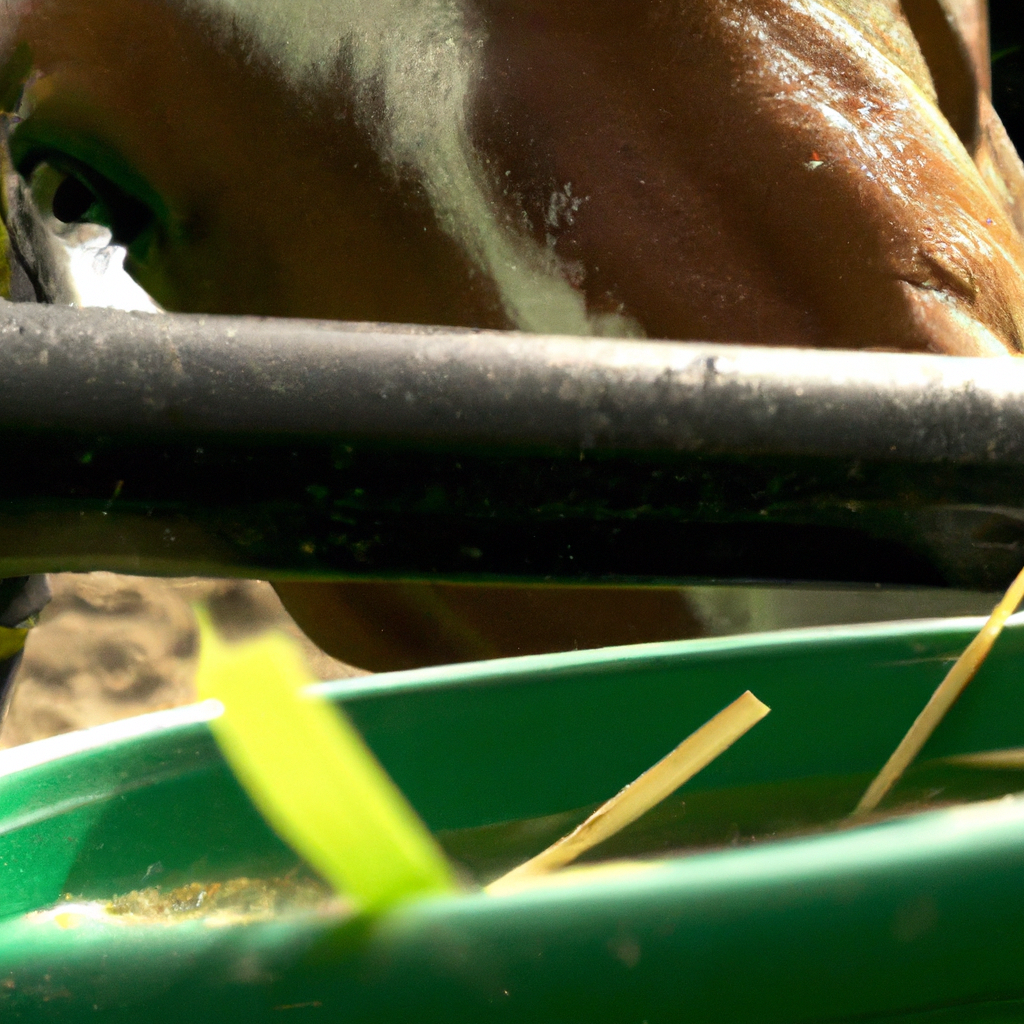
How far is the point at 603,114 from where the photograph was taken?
0.96 feet

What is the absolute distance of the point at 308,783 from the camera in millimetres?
97

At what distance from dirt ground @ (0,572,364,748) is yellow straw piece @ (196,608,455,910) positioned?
56 centimetres

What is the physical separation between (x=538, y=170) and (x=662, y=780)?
0.64 feet

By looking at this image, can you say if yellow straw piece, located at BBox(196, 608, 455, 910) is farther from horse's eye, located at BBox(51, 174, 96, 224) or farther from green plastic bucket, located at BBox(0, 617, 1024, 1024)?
horse's eye, located at BBox(51, 174, 96, 224)

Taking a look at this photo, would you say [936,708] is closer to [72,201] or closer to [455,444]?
[455,444]

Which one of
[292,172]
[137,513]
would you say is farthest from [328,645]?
[137,513]

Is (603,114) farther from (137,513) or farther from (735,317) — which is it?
(137,513)

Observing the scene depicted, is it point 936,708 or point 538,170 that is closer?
point 936,708

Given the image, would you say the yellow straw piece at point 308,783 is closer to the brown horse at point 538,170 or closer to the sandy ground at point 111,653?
the brown horse at point 538,170

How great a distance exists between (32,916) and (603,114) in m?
0.24

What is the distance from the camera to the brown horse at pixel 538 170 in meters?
0.28

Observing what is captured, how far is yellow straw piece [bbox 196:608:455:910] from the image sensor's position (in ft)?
0.30

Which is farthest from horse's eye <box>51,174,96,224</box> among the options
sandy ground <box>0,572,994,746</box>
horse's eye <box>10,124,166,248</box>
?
sandy ground <box>0,572,994,746</box>

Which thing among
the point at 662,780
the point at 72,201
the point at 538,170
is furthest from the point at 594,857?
the point at 72,201
